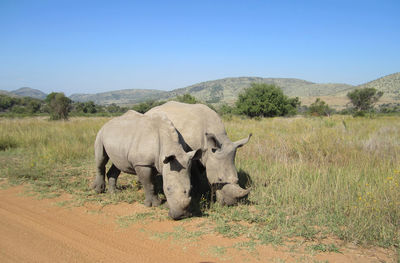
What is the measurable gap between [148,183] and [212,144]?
1.48 meters

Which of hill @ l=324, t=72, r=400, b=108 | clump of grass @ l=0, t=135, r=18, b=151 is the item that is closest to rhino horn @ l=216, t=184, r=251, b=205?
clump of grass @ l=0, t=135, r=18, b=151

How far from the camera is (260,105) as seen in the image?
28328 mm

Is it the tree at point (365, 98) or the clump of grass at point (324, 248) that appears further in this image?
the tree at point (365, 98)

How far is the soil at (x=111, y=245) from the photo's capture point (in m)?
3.48

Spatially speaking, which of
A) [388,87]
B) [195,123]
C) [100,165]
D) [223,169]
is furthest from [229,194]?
[388,87]

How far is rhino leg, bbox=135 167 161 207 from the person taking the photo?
5.07 m

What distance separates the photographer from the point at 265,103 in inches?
1105

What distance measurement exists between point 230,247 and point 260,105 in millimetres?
25667

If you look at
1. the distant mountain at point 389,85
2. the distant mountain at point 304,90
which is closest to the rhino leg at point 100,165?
the distant mountain at point 304,90

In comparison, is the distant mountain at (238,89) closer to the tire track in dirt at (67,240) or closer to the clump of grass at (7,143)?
the clump of grass at (7,143)

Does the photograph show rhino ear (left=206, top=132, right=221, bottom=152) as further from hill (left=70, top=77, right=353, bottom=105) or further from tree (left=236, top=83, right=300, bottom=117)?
hill (left=70, top=77, right=353, bottom=105)

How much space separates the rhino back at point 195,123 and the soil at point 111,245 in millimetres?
1637

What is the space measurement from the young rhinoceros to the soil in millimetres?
640

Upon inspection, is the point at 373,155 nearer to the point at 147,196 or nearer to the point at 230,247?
the point at 230,247
